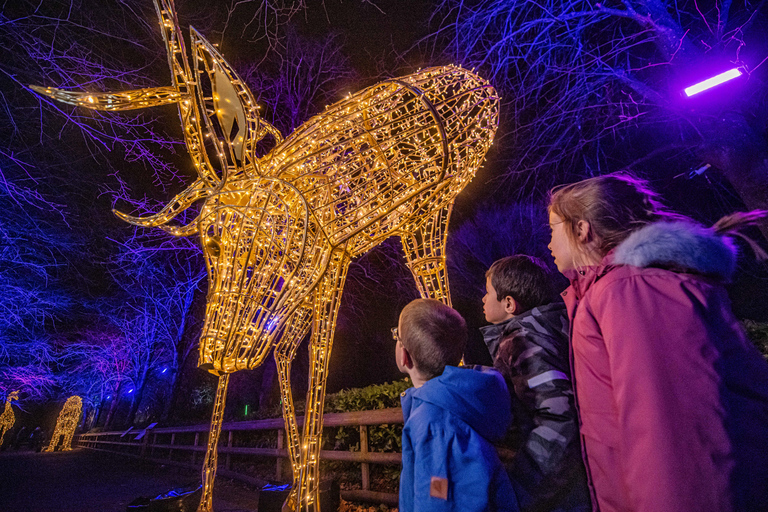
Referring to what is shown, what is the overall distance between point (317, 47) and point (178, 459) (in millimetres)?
12865

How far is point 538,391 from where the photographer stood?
1586 mm

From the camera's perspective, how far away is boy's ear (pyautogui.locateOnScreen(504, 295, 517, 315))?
6.71ft

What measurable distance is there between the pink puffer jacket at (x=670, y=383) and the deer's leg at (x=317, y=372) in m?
1.82

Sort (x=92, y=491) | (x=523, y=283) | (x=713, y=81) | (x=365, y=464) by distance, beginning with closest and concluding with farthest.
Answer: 1. (x=523, y=283)
2. (x=365, y=464)
3. (x=713, y=81)
4. (x=92, y=491)

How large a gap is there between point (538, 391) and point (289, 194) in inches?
85.7

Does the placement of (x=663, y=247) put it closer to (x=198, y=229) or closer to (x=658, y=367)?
(x=658, y=367)

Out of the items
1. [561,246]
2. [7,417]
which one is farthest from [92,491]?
[7,417]

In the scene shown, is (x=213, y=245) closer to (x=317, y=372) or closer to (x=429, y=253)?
(x=317, y=372)

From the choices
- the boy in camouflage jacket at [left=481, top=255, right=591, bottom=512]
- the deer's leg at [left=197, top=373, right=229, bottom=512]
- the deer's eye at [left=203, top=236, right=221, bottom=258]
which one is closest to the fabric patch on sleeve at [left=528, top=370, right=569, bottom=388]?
the boy in camouflage jacket at [left=481, top=255, right=591, bottom=512]

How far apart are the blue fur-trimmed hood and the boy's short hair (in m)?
0.89

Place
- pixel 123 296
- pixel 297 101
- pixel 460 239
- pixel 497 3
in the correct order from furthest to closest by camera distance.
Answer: pixel 123 296
pixel 460 239
pixel 297 101
pixel 497 3

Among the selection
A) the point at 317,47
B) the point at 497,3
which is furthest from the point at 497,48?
the point at 317,47

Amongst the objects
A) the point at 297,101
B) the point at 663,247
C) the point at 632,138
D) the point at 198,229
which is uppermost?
the point at 297,101

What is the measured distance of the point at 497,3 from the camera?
5793 mm
